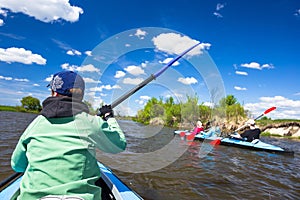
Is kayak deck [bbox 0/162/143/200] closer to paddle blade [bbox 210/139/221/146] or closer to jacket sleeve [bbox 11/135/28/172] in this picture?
jacket sleeve [bbox 11/135/28/172]

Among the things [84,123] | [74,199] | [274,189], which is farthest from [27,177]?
[274,189]

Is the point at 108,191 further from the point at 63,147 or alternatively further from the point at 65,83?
the point at 65,83

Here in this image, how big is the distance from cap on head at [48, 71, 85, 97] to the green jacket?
0.66ft

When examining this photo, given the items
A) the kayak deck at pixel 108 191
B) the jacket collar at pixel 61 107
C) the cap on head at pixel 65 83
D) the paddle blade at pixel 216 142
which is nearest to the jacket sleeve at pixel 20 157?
the jacket collar at pixel 61 107

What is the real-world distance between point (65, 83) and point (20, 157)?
30.4 inches

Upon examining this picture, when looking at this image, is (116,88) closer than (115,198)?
No

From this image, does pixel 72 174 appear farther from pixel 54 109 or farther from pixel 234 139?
pixel 234 139

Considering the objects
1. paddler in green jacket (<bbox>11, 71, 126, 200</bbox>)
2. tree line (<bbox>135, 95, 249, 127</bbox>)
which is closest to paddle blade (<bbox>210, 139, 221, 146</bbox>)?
tree line (<bbox>135, 95, 249, 127</bbox>)

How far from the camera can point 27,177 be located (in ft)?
5.62

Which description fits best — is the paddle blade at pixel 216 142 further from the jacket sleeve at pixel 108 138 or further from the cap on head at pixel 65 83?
the cap on head at pixel 65 83

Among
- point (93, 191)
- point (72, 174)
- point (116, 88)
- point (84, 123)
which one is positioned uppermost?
point (116, 88)

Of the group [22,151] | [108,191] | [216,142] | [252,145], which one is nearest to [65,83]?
[22,151]

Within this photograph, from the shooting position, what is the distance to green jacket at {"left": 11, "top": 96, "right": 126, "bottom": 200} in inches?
63.4

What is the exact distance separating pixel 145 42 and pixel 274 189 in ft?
17.4
